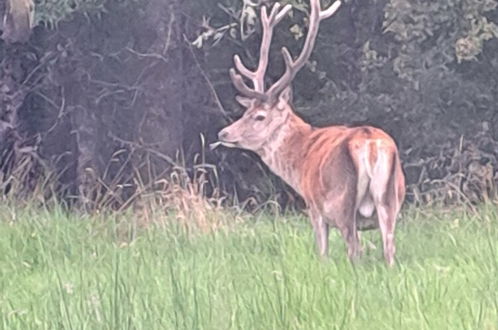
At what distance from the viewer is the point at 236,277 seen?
6.66 metres

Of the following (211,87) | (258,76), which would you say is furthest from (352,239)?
(211,87)

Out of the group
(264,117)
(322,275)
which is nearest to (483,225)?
(264,117)

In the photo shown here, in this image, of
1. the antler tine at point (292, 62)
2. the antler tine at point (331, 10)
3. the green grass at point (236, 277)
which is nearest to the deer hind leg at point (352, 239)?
the green grass at point (236, 277)

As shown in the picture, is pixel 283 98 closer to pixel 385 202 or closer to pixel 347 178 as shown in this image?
pixel 347 178

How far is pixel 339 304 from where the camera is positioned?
18.8ft

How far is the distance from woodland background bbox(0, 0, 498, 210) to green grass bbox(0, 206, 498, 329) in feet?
11.6

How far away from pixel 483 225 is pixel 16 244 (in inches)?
118

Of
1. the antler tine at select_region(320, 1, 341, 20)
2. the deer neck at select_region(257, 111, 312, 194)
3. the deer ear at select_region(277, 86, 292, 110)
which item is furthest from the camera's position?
the antler tine at select_region(320, 1, 341, 20)

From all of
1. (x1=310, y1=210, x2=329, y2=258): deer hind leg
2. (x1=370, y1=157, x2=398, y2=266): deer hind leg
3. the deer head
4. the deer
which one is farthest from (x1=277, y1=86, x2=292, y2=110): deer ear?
(x1=370, y1=157, x2=398, y2=266): deer hind leg

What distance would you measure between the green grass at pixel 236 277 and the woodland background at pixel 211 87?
355cm

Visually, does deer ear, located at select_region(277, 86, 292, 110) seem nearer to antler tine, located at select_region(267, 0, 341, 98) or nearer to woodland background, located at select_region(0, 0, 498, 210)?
antler tine, located at select_region(267, 0, 341, 98)

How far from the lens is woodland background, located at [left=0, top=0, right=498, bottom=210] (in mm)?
12828

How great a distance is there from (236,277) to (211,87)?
737 centimetres

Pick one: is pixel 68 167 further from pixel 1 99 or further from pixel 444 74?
pixel 444 74
